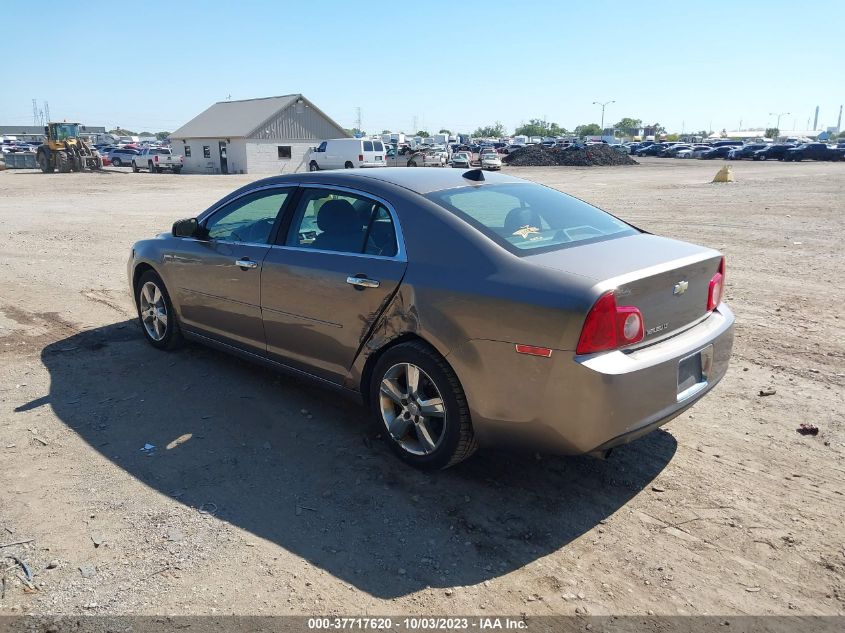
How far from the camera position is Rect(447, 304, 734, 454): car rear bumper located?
3189mm

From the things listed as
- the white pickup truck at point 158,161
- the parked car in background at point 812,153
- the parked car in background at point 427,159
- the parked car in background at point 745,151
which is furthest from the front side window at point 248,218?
the parked car in background at point 745,151

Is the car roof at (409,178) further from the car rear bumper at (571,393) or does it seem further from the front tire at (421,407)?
the car rear bumper at (571,393)

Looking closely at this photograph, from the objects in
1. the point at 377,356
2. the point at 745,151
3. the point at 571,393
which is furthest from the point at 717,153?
the point at 571,393

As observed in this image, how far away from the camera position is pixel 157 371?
5586 millimetres

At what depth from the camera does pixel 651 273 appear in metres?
3.45

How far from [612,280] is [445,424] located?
1192 mm

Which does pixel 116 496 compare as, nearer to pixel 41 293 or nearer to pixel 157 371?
pixel 157 371

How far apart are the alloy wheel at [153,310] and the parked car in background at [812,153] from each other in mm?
63377

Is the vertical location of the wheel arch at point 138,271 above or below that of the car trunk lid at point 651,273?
below

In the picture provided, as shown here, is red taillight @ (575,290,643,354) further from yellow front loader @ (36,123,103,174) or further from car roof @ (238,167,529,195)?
yellow front loader @ (36,123,103,174)

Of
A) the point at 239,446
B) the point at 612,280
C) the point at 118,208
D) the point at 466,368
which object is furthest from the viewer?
the point at 118,208

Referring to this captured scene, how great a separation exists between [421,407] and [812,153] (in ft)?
212

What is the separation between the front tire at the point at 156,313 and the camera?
588cm

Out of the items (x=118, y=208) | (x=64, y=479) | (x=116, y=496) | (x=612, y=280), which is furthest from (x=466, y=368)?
(x=118, y=208)
